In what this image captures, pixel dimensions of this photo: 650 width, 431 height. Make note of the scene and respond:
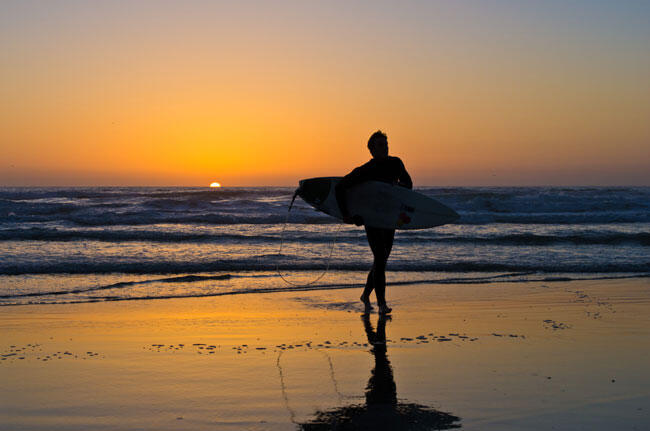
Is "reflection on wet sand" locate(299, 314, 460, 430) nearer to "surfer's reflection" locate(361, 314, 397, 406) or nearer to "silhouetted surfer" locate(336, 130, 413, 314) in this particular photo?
"surfer's reflection" locate(361, 314, 397, 406)

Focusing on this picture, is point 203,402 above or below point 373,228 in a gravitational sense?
below

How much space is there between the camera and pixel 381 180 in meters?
5.89

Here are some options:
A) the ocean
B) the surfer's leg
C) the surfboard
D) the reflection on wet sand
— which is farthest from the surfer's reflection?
the ocean

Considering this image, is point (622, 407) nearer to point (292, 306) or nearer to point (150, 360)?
point (150, 360)

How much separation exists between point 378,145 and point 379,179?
1.10ft

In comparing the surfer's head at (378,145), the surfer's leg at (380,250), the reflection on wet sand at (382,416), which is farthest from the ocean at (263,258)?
the reflection on wet sand at (382,416)

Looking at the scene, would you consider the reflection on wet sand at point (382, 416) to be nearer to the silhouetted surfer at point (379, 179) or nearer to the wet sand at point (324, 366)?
the wet sand at point (324, 366)

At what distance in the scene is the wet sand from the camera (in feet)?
9.95

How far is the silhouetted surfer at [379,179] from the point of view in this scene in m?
5.82

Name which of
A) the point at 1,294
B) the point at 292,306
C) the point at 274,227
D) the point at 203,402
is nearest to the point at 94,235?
the point at 274,227

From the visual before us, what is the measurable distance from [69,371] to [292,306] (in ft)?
8.86

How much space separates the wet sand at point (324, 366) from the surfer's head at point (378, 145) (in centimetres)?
157

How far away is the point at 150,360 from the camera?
4.06 metres

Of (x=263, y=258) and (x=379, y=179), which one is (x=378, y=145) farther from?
(x=263, y=258)
